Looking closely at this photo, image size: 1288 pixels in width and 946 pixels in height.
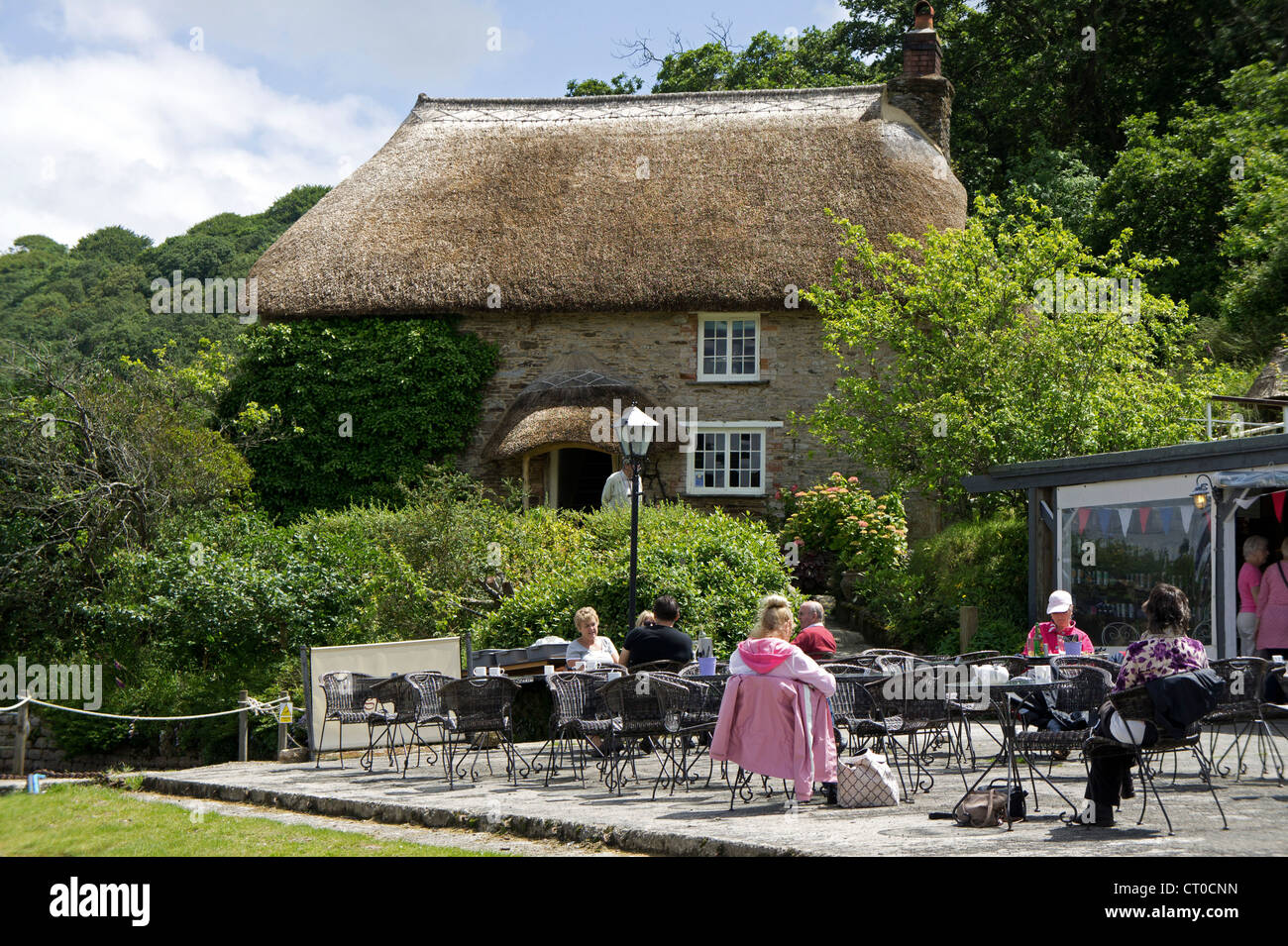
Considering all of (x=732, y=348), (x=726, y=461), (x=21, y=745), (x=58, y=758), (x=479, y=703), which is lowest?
(x=58, y=758)

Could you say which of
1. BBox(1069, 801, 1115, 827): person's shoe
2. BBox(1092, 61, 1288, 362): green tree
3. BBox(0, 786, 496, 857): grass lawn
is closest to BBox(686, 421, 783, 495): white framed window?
BBox(1092, 61, 1288, 362): green tree

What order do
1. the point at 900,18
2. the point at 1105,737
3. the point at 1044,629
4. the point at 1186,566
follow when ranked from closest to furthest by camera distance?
the point at 1105,737 → the point at 1044,629 → the point at 1186,566 → the point at 900,18

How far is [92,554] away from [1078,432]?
43.0ft

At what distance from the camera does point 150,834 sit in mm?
8086

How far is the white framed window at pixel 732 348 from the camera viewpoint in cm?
2188

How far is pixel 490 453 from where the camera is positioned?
21.5 meters

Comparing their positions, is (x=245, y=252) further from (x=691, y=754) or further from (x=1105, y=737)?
(x=1105, y=737)

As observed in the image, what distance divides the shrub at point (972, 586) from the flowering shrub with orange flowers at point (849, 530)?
1.16 metres

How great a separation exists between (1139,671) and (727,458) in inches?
599

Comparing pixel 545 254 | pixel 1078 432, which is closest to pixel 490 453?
pixel 545 254

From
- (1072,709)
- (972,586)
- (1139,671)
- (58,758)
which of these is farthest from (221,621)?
(1139,671)

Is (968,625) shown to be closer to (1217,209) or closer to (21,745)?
(21,745)

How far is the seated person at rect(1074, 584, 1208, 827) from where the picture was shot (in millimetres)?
6547

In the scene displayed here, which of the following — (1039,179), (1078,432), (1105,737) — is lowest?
(1105,737)
